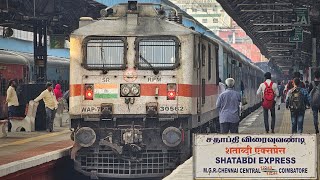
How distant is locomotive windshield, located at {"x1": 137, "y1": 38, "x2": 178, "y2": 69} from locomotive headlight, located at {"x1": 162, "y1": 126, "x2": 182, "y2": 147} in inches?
46.9

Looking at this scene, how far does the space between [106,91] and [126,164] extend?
55.9 inches

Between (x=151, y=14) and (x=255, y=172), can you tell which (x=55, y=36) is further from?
(x=255, y=172)

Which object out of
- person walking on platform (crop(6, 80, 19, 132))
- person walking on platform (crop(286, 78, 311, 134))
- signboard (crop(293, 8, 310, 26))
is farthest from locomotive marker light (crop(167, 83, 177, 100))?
signboard (crop(293, 8, 310, 26))

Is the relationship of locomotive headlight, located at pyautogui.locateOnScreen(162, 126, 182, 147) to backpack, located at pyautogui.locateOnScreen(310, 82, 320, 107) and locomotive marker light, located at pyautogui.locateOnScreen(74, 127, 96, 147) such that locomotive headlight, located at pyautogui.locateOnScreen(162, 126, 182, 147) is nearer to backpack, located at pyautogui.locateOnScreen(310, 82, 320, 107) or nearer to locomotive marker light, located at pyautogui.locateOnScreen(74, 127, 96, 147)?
locomotive marker light, located at pyautogui.locateOnScreen(74, 127, 96, 147)

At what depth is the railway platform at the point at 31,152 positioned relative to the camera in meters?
13.4

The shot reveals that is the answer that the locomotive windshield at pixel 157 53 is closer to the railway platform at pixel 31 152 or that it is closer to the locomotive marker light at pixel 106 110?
the locomotive marker light at pixel 106 110

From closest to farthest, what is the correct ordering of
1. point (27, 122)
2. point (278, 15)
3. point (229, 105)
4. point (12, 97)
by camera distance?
1. point (229, 105)
2. point (12, 97)
3. point (27, 122)
4. point (278, 15)

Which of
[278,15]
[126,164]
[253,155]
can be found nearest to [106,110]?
[126,164]

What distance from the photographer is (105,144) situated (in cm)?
1417

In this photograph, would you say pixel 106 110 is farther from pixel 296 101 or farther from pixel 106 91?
pixel 296 101

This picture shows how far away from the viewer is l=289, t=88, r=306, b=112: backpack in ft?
64.1

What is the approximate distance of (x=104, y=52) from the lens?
Result: 1459cm

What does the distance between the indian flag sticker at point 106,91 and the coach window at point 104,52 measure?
36 centimetres

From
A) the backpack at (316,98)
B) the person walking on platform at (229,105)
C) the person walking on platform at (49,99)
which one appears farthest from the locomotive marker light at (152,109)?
the person walking on platform at (49,99)
